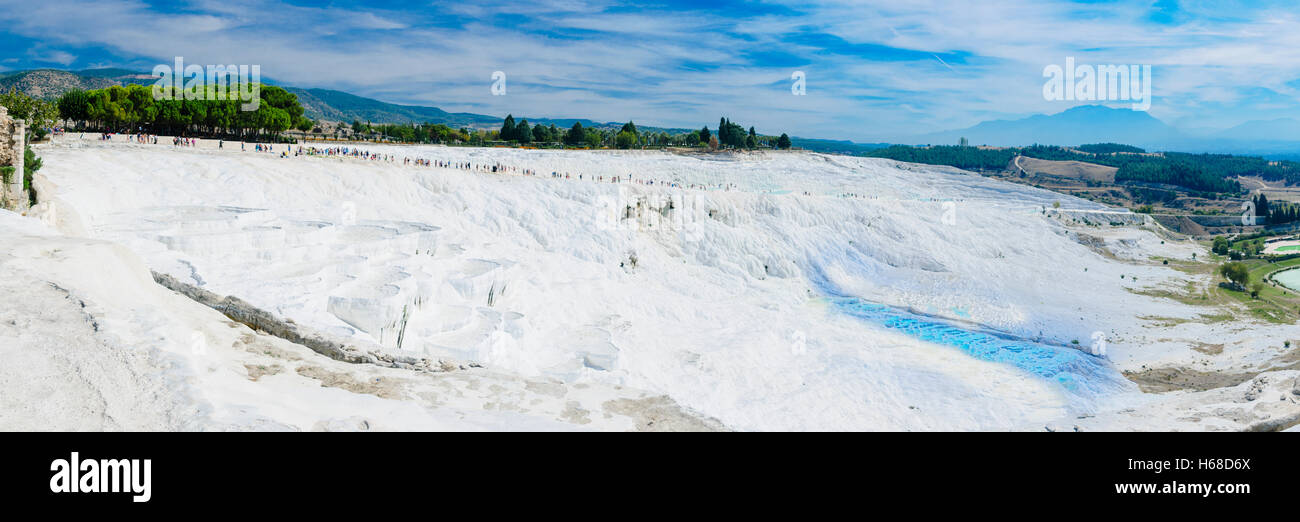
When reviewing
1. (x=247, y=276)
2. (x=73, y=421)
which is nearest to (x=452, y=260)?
(x=247, y=276)

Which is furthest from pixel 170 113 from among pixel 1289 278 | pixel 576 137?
pixel 1289 278

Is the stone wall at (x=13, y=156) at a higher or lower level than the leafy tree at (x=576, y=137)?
lower

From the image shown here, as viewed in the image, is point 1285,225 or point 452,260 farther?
point 1285,225

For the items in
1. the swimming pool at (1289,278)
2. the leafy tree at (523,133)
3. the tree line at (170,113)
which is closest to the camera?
the swimming pool at (1289,278)

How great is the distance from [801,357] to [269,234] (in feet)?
55.5

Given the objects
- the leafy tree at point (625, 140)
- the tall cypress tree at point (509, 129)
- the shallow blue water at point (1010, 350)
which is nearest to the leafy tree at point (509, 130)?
the tall cypress tree at point (509, 129)

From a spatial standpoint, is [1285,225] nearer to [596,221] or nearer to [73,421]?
[596,221]

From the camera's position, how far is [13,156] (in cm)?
1661

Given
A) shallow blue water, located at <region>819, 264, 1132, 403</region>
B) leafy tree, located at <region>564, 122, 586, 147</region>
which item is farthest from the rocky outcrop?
leafy tree, located at <region>564, 122, 586, 147</region>

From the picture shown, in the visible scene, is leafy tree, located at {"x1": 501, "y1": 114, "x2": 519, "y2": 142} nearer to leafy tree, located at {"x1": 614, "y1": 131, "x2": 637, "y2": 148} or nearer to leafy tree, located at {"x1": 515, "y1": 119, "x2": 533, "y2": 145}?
leafy tree, located at {"x1": 515, "y1": 119, "x2": 533, "y2": 145}

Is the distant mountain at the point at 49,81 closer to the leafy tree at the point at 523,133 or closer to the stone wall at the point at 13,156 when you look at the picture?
the leafy tree at the point at 523,133

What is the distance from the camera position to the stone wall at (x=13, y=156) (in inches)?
637

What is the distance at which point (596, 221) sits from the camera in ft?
106

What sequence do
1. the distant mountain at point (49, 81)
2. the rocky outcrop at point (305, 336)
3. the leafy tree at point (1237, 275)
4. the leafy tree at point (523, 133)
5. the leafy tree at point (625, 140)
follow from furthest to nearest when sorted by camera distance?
the distant mountain at point (49, 81)
the leafy tree at point (625, 140)
the leafy tree at point (523, 133)
the leafy tree at point (1237, 275)
the rocky outcrop at point (305, 336)
